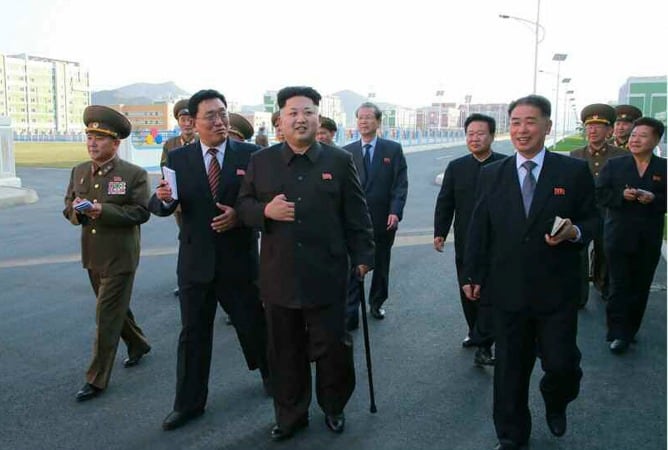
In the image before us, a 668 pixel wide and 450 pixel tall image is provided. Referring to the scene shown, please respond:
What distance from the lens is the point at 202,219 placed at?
4023mm

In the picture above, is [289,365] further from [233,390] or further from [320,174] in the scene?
[320,174]

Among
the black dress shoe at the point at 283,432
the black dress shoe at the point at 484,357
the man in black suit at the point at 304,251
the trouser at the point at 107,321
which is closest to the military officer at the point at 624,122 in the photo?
the black dress shoe at the point at 484,357

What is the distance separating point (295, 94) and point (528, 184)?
1417 mm

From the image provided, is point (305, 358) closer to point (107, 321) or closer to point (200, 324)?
point (200, 324)

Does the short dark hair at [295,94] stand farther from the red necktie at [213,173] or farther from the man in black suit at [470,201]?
the man in black suit at [470,201]

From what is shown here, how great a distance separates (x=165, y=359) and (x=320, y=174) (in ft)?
7.85

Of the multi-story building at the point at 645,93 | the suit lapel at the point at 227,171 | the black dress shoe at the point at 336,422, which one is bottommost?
the black dress shoe at the point at 336,422

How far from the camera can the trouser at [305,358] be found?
12.4 feet

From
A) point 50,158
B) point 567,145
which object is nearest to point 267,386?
point 50,158

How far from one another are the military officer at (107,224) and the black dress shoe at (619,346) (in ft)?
12.9

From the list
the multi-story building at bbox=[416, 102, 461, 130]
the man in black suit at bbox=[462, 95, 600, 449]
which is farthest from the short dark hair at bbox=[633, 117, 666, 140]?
the multi-story building at bbox=[416, 102, 461, 130]

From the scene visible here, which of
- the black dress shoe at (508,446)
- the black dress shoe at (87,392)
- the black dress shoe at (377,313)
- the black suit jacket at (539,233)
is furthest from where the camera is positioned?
the black dress shoe at (377,313)

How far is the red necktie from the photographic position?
4.04 m

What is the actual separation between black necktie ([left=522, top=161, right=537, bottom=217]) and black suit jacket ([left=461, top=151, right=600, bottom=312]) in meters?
0.04
